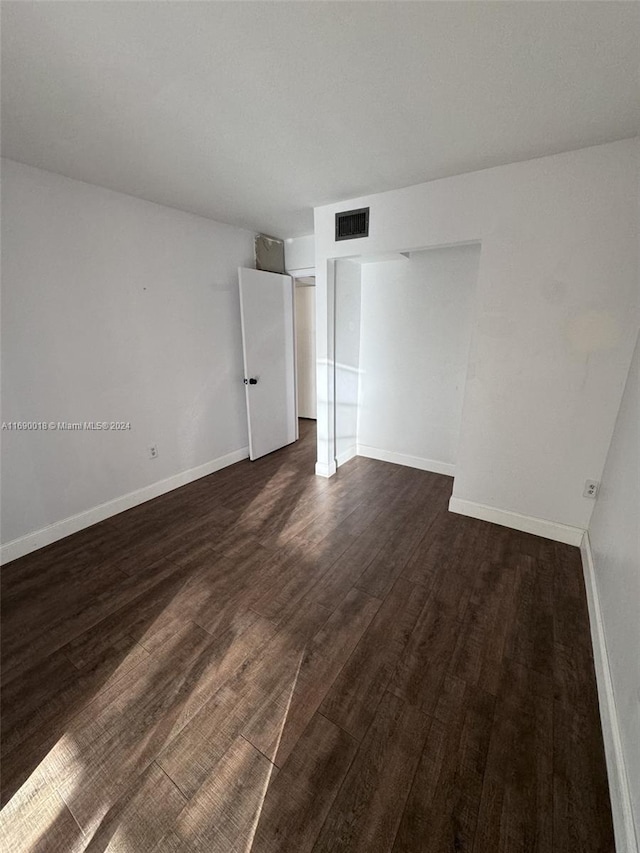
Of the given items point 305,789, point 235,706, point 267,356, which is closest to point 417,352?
point 267,356

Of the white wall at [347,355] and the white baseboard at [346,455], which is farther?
the white baseboard at [346,455]

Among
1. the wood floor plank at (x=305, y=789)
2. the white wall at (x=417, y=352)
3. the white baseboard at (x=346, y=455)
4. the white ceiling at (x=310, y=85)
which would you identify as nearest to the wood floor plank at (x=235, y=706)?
the wood floor plank at (x=305, y=789)

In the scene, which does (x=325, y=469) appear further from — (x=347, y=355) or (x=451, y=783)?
(x=451, y=783)

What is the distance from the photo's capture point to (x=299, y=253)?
3.94 metres

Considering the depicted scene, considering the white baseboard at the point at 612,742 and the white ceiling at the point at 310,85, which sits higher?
Result: the white ceiling at the point at 310,85

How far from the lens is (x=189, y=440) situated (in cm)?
339

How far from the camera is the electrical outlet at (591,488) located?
226 cm

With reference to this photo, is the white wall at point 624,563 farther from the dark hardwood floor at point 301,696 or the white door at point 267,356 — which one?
the white door at point 267,356

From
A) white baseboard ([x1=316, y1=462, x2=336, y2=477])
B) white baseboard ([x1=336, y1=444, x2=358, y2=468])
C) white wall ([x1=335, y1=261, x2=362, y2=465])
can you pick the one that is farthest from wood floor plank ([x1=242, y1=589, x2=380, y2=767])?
white wall ([x1=335, y1=261, x2=362, y2=465])

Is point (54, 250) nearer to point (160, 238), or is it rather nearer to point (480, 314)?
point (160, 238)

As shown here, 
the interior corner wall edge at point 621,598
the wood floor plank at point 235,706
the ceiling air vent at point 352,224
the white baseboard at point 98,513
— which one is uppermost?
the ceiling air vent at point 352,224

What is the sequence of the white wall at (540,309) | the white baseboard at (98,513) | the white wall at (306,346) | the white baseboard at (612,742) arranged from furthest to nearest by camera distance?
the white wall at (306,346), the white baseboard at (98,513), the white wall at (540,309), the white baseboard at (612,742)

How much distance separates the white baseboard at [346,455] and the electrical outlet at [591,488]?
2.16 meters

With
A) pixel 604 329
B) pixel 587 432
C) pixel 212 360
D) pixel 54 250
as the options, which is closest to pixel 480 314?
pixel 604 329
